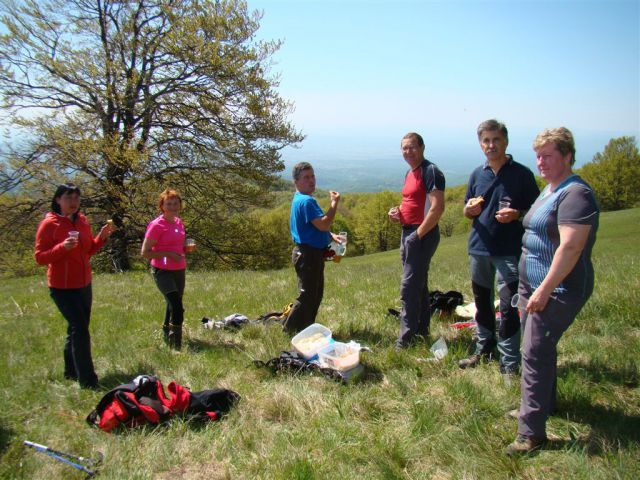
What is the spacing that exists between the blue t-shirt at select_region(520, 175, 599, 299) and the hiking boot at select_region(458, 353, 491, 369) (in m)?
1.45

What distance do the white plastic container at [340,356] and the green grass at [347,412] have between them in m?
0.20

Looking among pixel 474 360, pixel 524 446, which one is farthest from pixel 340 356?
pixel 524 446

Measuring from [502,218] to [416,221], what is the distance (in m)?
1.19

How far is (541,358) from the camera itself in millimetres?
3023

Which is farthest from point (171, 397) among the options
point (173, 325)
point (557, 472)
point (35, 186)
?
point (35, 186)

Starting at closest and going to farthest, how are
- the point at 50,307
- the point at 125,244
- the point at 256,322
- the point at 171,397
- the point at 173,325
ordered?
the point at 171,397
the point at 173,325
the point at 256,322
the point at 50,307
the point at 125,244

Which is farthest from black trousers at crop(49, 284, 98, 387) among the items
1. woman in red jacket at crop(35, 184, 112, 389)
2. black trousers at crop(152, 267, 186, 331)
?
black trousers at crop(152, 267, 186, 331)

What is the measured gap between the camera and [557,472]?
2734 millimetres

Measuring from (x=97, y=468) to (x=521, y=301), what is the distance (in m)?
3.48

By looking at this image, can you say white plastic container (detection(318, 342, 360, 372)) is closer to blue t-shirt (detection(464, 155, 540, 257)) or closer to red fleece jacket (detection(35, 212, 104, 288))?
blue t-shirt (detection(464, 155, 540, 257))

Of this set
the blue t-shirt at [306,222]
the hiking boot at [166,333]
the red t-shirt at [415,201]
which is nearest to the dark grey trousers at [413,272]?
the red t-shirt at [415,201]

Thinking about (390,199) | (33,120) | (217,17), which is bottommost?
(390,199)

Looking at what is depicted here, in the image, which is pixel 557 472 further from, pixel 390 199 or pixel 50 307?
pixel 390 199

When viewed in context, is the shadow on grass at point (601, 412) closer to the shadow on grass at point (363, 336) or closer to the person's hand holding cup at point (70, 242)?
the shadow on grass at point (363, 336)
